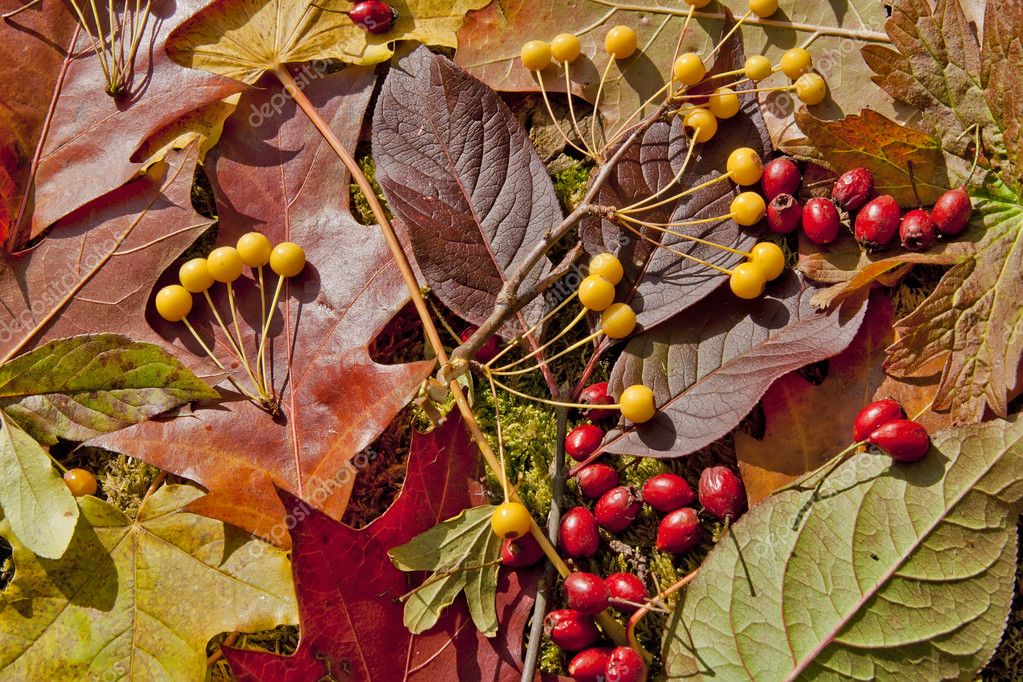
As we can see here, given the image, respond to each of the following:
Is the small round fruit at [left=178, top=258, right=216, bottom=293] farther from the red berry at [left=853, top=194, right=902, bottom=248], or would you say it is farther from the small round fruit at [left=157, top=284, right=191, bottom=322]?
the red berry at [left=853, top=194, right=902, bottom=248]

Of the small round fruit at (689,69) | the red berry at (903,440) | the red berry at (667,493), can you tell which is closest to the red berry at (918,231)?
the red berry at (903,440)

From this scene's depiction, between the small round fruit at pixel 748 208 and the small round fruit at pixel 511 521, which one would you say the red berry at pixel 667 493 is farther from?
the small round fruit at pixel 748 208

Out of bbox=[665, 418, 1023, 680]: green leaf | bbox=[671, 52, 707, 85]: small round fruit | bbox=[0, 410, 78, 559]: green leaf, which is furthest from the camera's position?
bbox=[671, 52, 707, 85]: small round fruit

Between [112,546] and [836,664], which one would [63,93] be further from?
[836,664]

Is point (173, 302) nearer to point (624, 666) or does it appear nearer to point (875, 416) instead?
point (624, 666)

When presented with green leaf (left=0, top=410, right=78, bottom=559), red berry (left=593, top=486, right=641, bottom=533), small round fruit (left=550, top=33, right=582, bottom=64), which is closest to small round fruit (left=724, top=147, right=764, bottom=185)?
small round fruit (left=550, top=33, right=582, bottom=64)
